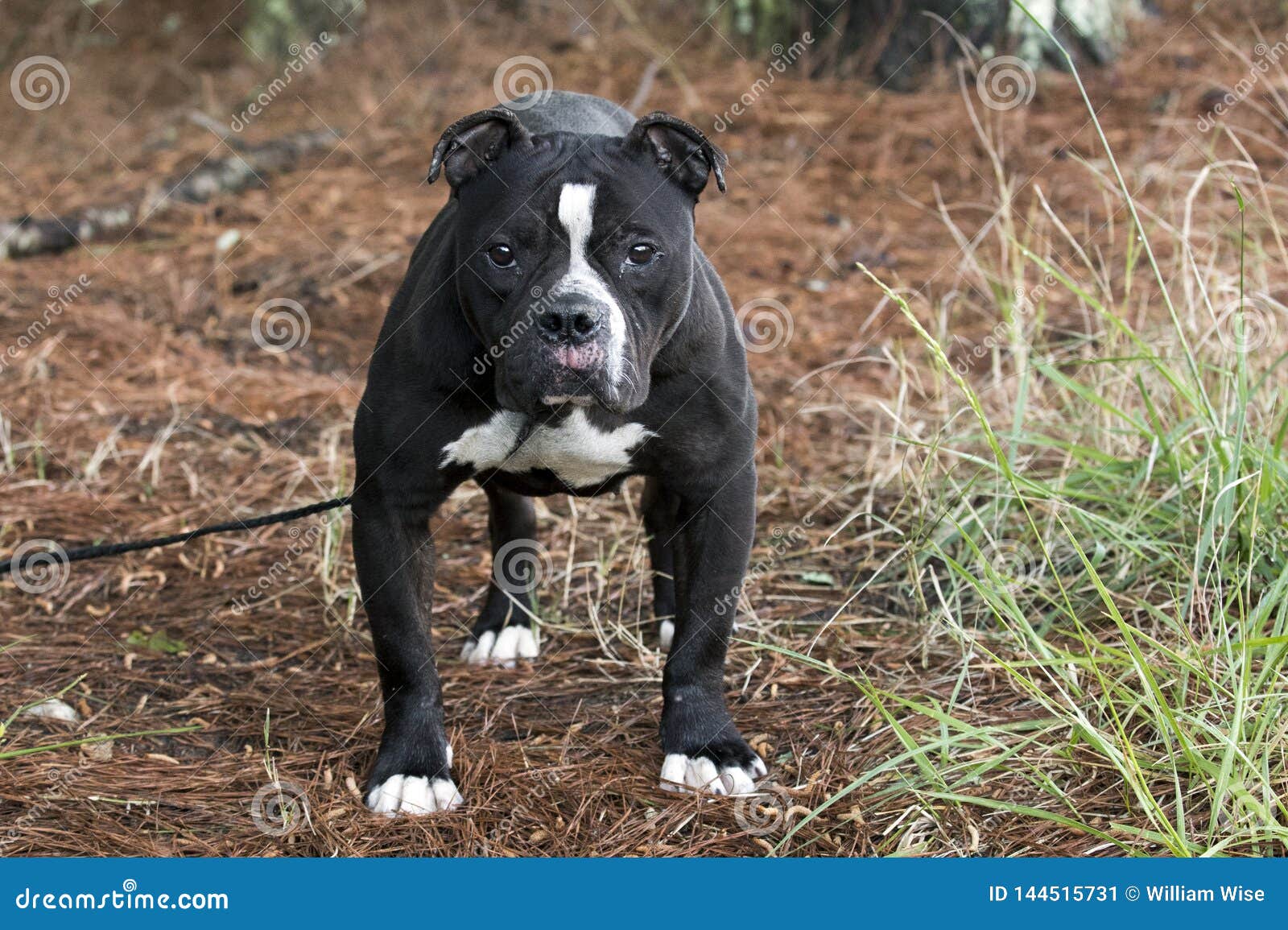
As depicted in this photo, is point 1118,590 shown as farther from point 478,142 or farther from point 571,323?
point 478,142

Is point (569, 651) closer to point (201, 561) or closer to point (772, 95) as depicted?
point (201, 561)

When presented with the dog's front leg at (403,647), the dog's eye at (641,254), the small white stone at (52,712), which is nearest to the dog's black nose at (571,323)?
the dog's eye at (641,254)

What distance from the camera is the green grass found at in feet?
9.96

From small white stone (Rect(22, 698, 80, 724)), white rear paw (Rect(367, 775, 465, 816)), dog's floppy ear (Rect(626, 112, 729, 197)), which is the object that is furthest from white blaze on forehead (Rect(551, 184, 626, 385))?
small white stone (Rect(22, 698, 80, 724))

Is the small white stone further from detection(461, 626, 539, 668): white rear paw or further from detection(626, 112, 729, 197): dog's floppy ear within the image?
detection(626, 112, 729, 197): dog's floppy ear

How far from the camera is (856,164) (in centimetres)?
789

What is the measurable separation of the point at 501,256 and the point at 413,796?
4.35 feet

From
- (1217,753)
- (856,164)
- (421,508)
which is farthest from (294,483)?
(856,164)

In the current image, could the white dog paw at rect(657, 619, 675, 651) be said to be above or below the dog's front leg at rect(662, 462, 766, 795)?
above

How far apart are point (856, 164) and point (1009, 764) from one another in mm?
5217

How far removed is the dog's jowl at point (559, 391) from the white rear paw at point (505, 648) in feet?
2.26

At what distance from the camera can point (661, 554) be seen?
14.5 feet

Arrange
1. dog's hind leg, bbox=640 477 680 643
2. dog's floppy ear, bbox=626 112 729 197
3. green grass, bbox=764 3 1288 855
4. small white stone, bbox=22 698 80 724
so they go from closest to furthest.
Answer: green grass, bbox=764 3 1288 855
dog's floppy ear, bbox=626 112 729 197
small white stone, bbox=22 698 80 724
dog's hind leg, bbox=640 477 680 643

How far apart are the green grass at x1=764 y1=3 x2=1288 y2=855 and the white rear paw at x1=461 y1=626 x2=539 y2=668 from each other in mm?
1173
